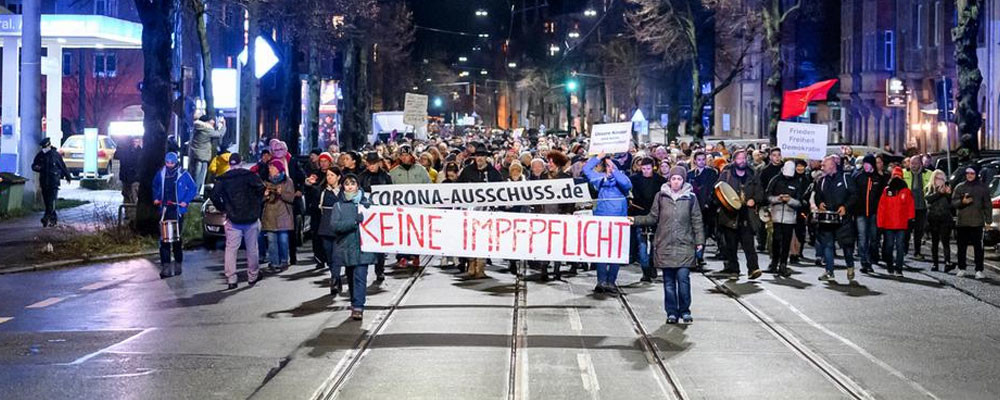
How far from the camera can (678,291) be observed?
45.4 ft

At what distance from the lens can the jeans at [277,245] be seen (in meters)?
19.2

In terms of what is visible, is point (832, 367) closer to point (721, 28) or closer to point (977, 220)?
point (977, 220)

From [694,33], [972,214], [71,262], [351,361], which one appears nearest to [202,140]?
[71,262]

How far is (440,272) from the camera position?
19.4 m

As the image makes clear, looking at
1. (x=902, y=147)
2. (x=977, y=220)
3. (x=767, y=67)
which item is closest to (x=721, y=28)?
(x=767, y=67)

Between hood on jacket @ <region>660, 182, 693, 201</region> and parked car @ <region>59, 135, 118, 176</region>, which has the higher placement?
parked car @ <region>59, 135, 118, 176</region>

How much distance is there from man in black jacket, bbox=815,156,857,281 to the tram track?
5834 millimetres

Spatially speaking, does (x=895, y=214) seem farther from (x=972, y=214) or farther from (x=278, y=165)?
(x=278, y=165)

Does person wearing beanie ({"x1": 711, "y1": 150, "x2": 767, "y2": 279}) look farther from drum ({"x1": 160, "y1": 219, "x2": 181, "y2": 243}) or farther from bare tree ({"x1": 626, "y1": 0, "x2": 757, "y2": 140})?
bare tree ({"x1": 626, "y1": 0, "x2": 757, "y2": 140})

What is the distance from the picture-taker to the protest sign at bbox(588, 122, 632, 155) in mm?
19359

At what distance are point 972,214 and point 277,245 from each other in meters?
9.68

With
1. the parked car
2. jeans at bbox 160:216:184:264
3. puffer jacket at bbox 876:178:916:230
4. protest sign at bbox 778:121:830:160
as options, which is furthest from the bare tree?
jeans at bbox 160:216:184:264

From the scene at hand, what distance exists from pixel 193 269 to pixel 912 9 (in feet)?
122

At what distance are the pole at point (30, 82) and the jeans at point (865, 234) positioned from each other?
18.4 metres
